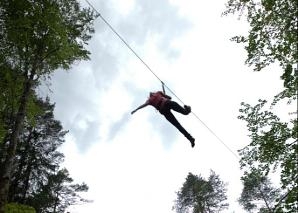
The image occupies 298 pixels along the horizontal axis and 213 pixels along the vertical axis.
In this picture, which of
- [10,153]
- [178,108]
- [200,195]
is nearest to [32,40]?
[10,153]

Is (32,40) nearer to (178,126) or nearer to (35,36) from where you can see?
(35,36)

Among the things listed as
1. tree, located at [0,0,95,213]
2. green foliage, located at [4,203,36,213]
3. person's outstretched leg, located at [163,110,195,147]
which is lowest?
person's outstretched leg, located at [163,110,195,147]

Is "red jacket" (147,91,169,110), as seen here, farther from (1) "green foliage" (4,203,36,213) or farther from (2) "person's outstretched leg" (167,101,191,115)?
(1) "green foliage" (4,203,36,213)

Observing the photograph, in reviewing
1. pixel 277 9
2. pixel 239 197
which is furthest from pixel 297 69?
pixel 239 197

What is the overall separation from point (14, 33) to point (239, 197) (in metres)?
32.8

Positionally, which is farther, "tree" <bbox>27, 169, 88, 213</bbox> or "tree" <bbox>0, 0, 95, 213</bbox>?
"tree" <bbox>27, 169, 88, 213</bbox>

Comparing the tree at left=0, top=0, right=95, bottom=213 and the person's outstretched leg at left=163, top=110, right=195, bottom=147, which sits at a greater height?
the tree at left=0, top=0, right=95, bottom=213

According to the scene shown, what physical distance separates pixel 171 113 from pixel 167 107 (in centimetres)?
35

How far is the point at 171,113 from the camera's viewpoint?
1066 centimetres

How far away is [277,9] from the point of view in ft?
31.5

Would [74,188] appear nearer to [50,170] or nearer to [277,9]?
[50,170]

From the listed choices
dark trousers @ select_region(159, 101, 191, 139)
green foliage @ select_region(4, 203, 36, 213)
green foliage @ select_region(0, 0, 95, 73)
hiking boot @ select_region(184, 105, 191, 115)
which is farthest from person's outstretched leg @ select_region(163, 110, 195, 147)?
green foliage @ select_region(4, 203, 36, 213)

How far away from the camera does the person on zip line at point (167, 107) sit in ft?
33.8

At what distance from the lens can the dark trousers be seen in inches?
406
